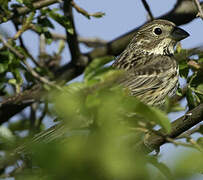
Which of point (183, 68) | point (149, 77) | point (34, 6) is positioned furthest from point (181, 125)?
point (149, 77)

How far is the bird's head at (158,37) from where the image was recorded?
16.8 ft

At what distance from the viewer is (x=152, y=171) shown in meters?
1.31

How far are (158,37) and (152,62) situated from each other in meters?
0.46

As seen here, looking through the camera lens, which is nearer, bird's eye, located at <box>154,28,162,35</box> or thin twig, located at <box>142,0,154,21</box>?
thin twig, located at <box>142,0,154,21</box>

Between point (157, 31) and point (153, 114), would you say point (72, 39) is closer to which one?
point (157, 31)

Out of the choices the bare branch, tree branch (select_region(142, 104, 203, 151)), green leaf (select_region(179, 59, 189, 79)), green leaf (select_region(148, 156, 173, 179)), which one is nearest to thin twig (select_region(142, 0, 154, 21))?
the bare branch

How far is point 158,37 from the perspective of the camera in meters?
5.51

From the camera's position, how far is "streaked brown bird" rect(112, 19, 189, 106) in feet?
15.1

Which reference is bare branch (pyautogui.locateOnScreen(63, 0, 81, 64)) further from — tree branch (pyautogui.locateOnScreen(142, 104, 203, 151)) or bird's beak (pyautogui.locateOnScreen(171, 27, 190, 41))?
tree branch (pyautogui.locateOnScreen(142, 104, 203, 151))

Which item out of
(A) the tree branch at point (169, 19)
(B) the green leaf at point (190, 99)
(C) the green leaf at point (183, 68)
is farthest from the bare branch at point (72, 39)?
(B) the green leaf at point (190, 99)

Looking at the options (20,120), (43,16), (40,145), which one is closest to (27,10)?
(43,16)

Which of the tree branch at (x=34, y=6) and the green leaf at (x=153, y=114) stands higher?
the tree branch at (x=34, y=6)

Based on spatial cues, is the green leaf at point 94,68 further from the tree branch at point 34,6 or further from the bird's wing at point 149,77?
the bird's wing at point 149,77

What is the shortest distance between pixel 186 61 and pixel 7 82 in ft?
5.54
